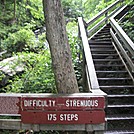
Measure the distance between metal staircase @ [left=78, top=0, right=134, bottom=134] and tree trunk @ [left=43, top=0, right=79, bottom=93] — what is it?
0.40 meters

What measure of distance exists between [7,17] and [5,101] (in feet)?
44.8

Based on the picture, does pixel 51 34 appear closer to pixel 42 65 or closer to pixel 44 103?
pixel 44 103

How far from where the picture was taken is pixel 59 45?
136 inches

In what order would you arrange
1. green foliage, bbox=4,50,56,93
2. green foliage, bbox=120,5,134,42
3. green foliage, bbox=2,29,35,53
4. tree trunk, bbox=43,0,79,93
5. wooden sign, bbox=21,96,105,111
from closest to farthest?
wooden sign, bbox=21,96,105,111 < tree trunk, bbox=43,0,79,93 < green foliage, bbox=4,50,56,93 < green foliage, bbox=120,5,134,42 < green foliage, bbox=2,29,35,53

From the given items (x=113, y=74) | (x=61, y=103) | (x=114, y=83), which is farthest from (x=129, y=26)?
(x=61, y=103)

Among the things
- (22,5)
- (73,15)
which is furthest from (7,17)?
(73,15)

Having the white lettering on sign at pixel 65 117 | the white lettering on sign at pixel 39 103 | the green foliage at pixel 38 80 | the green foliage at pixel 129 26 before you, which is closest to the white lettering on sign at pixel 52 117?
the white lettering on sign at pixel 65 117

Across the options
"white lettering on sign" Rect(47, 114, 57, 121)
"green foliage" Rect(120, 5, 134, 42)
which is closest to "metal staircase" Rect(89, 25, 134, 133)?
"green foliage" Rect(120, 5, 134, 42)

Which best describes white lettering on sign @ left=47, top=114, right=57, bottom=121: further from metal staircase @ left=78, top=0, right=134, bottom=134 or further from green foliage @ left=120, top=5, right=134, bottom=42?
green foliage @ left=120, top=5, right=134, bottom=42

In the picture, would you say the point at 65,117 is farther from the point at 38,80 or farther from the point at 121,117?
the point at 38,80

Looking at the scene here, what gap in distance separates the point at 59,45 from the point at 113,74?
9.66 feet

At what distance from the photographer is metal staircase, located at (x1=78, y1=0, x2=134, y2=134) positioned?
416 cm

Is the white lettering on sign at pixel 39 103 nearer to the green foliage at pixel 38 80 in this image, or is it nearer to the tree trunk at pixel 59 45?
the tree trunk at pixel 59 45

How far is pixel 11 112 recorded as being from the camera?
9.95ft
